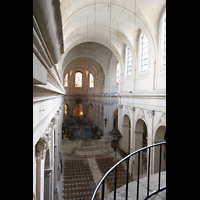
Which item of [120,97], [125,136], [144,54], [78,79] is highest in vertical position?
[78,79]

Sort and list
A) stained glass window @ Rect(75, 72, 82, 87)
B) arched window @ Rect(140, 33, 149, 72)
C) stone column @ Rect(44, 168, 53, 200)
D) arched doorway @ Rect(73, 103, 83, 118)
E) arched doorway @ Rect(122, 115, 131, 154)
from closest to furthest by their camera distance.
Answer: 1. stone column @ Rect(44, 168, 53, 200)
2. arched window @ Rect(140, 33, 149, 72)
3. arched doorway @ Rect(122, 115, 131, 154)
4. stained glass window @ Rect(75, 72, 82, 87)
5. arched doorway @ Rect(73, 103, 83, 118)

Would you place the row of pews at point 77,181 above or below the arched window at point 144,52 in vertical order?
below

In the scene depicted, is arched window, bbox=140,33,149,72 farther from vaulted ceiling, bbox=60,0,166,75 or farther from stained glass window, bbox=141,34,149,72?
vaulted ceiling, bbox=60,0,166,75

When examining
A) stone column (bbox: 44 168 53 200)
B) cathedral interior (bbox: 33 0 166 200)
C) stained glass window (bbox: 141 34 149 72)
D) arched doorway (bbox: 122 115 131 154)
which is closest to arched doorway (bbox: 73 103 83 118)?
cathedral interior (bbox: 33 0 166 200)

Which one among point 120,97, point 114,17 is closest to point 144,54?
point 114,17

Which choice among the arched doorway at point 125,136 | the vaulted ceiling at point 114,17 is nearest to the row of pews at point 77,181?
the arched doorway at point 125,136

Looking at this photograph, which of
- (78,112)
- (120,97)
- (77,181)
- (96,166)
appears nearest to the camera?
(77,181)

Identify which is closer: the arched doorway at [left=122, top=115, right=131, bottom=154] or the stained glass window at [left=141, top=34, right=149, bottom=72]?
the stained glass window at [left=141, top=34, right=149, bottom=72]

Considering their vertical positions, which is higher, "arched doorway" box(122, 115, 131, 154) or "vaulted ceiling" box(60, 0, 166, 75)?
"vaulted ceiling" box(60, 0, 166, 75)

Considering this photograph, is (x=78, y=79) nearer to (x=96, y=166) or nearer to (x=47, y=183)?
(x=96, y=166)

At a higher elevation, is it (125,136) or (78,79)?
(78,79)

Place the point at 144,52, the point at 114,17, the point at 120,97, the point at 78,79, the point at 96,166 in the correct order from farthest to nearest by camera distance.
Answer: the point at 78,79 < the point at 120,97 < the point at 96,166 < the point at 144,52 < the point at 114,17

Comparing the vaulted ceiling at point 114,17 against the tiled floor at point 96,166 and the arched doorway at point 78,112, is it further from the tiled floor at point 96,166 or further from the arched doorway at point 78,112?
the arched doorway at point 78,112

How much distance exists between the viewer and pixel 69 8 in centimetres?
778
